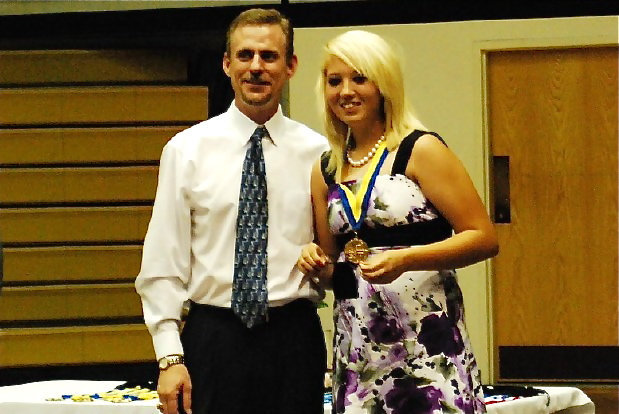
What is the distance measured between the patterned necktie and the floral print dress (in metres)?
0.19

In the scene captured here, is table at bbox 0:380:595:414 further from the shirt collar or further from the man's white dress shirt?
the shirt collar

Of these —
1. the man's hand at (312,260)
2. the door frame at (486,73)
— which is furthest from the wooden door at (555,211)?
Answer: the man's hand at (312,260)

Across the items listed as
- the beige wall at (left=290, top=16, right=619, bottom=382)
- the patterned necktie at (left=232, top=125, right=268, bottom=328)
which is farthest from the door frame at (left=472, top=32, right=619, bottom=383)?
the patterned necktie at (left=232, top=125, right=268, bottom=328)

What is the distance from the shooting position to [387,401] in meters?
2.10

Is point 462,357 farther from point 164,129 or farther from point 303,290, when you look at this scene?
point 164,129

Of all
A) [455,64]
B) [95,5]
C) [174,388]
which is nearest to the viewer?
[174,388]

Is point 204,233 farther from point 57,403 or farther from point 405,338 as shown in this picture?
point 57,403

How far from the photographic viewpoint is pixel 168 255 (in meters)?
2.25

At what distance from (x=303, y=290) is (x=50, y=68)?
17.6 feet

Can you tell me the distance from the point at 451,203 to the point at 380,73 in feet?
0.90

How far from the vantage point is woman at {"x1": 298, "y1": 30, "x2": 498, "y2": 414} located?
6.82ft

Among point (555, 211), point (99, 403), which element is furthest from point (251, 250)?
point (555, 211)

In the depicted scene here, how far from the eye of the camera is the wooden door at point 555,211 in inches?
259

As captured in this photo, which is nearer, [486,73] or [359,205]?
[359,205]
